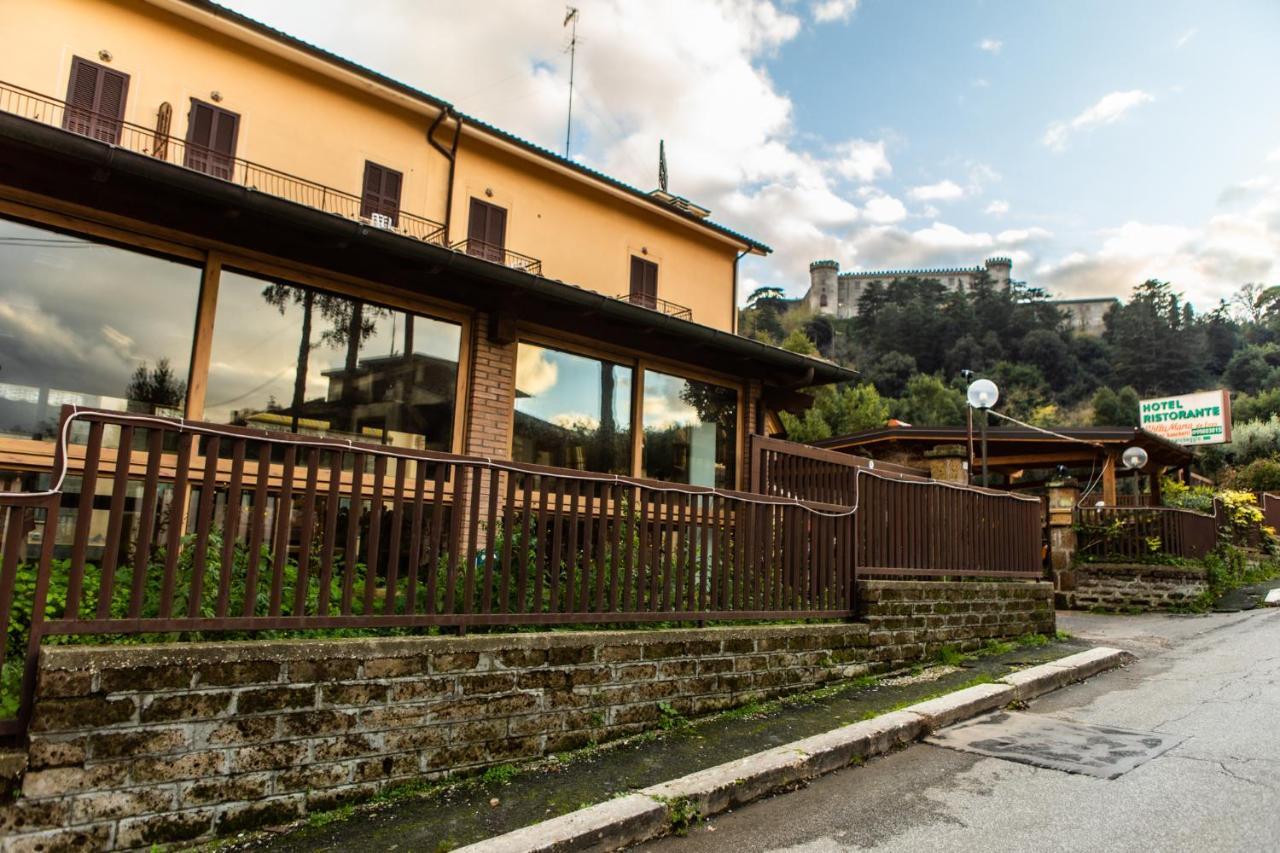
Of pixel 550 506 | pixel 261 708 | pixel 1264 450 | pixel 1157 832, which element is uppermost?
pixel 1264 450

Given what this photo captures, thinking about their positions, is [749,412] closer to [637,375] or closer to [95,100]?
[637,375]

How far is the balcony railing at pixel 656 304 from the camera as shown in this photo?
45.5ft

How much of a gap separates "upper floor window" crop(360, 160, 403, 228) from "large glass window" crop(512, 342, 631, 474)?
14.0ft

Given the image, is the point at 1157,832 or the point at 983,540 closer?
the point at 1157,832

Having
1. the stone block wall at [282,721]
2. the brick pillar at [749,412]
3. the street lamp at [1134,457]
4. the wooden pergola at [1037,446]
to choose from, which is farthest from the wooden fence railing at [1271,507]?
the stone block wall at [282,721]

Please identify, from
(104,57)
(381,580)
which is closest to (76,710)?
(381,580)

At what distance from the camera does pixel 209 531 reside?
3.49 meters

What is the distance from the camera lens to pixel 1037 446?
1841 cm

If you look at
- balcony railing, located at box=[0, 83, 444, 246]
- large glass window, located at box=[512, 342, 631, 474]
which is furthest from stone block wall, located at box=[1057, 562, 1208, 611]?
balcony railing, located at box=[0, 83, 444, 246]

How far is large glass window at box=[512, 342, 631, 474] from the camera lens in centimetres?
854

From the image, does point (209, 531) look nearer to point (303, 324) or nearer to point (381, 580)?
point (381, 580)

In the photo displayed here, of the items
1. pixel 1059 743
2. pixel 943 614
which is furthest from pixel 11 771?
pixel 943 614

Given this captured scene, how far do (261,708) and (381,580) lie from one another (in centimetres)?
85

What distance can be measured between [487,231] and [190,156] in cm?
413
